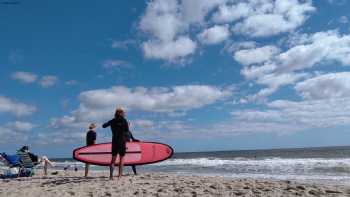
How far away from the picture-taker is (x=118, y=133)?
8273 mm

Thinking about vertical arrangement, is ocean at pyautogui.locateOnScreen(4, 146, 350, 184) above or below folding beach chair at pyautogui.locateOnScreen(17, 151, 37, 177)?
below

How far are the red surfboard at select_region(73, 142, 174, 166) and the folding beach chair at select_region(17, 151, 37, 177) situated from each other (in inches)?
86.1

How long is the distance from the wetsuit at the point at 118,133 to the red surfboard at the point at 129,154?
8.14 feet

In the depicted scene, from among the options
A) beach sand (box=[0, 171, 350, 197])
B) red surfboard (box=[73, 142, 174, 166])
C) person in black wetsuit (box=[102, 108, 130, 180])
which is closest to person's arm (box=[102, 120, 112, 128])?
person in black wetsuit (box=[102, 108, 130, 180])

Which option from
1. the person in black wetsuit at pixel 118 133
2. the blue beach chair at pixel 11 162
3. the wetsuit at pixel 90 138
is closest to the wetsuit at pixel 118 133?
the person in black wetsuit at pixel 118 133

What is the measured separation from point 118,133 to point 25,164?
4952mm

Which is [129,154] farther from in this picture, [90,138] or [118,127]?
[118,127]

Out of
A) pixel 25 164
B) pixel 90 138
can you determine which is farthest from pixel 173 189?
pixel 25 164

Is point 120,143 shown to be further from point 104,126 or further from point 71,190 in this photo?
point 71,190

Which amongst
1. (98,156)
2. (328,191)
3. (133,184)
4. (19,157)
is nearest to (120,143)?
(133,184)

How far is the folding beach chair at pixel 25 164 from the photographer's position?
11.7 metres

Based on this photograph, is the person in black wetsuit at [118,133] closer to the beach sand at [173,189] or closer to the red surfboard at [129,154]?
the beach sand at [173,189]

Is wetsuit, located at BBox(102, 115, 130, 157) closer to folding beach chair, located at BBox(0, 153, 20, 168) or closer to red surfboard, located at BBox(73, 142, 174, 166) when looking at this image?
red surfboard, located at BBox(73, 142, 174, 166)

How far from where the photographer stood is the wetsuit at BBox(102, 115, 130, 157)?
827cm
